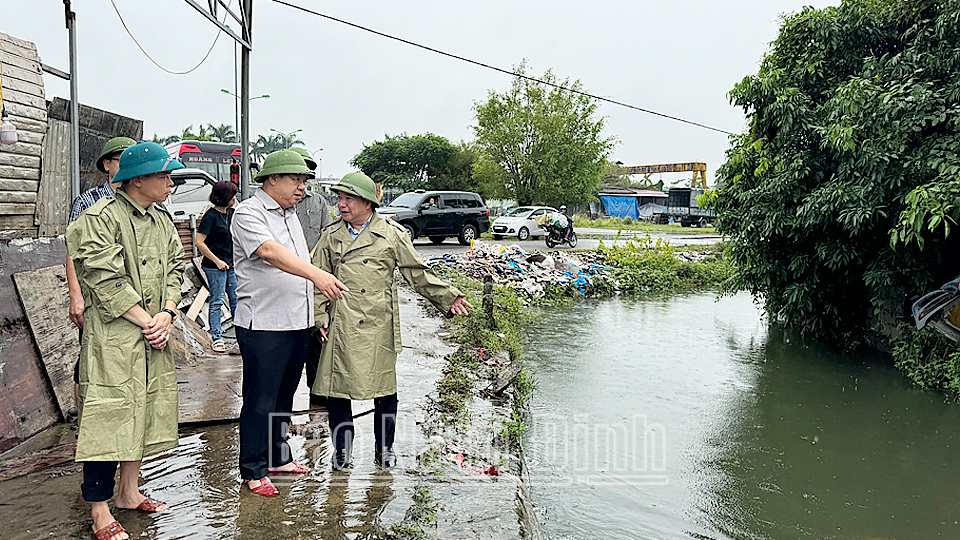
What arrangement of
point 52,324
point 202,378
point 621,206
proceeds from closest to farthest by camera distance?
point 52,324, point 202,378, point 621,206

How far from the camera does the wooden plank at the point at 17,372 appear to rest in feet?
12.5

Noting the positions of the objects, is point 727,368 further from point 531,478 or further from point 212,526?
point 212,526

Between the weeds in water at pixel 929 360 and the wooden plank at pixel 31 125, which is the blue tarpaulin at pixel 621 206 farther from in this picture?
the wooden plank at pixel 31 125

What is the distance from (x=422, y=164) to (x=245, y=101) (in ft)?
124

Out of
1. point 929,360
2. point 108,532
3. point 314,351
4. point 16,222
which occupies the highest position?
point 16,222

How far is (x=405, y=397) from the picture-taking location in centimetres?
542

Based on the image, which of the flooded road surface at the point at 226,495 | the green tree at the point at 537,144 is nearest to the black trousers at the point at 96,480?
the flooded road surface at the point at 226,495

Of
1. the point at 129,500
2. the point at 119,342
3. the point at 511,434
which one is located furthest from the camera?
the point at 511,434

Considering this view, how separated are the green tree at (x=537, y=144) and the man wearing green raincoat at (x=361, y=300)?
30.6m

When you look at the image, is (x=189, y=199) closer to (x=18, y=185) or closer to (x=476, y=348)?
(x=476, y=348)

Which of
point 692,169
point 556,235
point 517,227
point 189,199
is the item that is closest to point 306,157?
point 189,199

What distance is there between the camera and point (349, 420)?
12.3 ft

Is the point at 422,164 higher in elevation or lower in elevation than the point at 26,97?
higher

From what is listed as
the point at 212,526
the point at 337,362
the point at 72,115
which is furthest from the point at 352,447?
the point at 72,115
